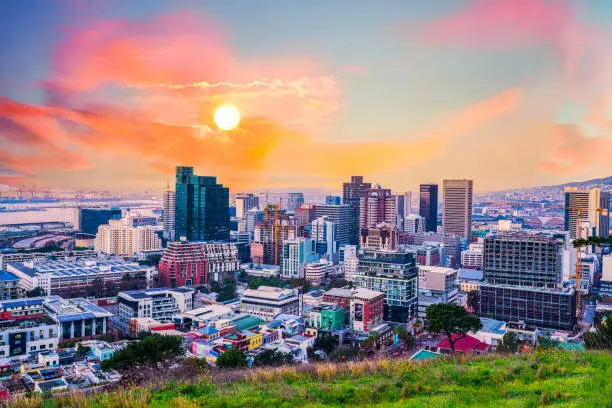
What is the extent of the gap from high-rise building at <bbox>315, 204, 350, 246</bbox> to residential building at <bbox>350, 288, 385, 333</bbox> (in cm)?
1237

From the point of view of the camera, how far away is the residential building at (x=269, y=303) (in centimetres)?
1184

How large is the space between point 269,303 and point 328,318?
6.28ft

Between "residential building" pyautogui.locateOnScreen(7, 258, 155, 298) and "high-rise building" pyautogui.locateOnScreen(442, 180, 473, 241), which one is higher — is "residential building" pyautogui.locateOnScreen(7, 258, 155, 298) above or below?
below

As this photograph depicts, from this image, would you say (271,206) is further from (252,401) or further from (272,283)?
(252,401)

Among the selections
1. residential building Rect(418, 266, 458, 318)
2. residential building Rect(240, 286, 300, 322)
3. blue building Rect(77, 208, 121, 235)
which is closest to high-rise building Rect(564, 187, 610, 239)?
residential building Rect(418, 266, 458, 318)

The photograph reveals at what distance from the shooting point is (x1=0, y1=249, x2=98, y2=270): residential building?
17.6 meters

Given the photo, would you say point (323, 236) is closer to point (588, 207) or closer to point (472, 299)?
point (472, 299)

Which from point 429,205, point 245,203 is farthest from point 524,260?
point 245,203

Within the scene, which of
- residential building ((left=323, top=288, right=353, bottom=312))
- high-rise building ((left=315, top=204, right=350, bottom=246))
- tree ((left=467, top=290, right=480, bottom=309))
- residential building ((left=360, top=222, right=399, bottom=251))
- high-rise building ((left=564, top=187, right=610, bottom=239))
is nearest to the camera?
residential building ((left=323, top=288, right=353, bottom=312))

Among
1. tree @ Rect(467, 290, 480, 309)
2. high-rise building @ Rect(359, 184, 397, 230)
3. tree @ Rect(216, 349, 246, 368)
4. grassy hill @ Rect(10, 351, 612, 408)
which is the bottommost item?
tree @ Rect(467, 290, 480, 309)

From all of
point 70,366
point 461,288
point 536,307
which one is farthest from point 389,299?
point 70,366

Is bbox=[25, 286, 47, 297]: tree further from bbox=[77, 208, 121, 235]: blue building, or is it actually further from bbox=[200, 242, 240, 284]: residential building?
bbox=[77, 208, 121, 235]: blue building

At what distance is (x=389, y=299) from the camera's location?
11781 millimetres

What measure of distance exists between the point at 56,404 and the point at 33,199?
86.2ft
